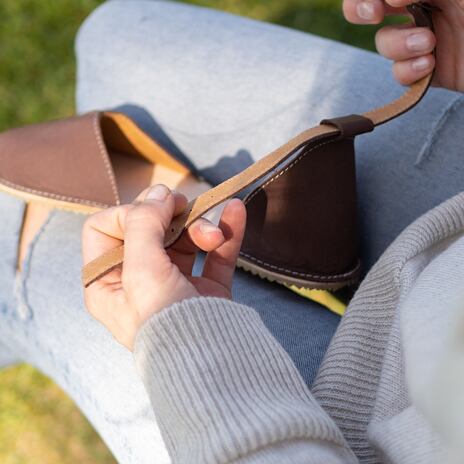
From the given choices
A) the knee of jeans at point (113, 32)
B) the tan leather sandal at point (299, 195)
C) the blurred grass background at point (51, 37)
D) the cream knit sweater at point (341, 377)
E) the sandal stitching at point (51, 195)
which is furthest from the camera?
the blurred grass background at point (51, 37)

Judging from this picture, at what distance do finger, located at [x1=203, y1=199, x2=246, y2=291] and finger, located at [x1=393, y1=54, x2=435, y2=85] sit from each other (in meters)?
0.29

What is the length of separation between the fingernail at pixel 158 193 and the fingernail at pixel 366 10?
0.33 m

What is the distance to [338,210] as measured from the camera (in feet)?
2.54

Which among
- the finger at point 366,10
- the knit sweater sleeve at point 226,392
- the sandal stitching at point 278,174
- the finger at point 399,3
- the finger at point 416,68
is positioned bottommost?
the knit sweater sleeve at point 226,392

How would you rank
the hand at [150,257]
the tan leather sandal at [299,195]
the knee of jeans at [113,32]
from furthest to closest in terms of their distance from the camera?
the knee of jeans at [113,32], the tan leather sandal at [299,195], the hand at [150,257]

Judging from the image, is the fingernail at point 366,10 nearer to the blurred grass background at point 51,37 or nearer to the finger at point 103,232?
the finger at point 103,232

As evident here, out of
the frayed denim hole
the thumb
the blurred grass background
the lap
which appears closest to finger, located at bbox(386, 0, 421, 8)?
the lap

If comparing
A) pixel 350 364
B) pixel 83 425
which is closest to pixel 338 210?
pixel 350 364

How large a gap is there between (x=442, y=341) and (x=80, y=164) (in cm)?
58

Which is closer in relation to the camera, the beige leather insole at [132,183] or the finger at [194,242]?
the finger at [194,242]

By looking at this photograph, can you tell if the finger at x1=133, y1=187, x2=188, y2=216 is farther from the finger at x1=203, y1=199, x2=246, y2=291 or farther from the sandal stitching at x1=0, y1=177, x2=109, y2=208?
the sandal stitching at x1=0, y1=177, x2=109, y2=208

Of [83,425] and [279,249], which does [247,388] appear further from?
[83,425]

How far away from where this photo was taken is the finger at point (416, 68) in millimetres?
780

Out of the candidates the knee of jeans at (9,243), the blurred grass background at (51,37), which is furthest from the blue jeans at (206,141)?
the blurred grass background at (51,37)
